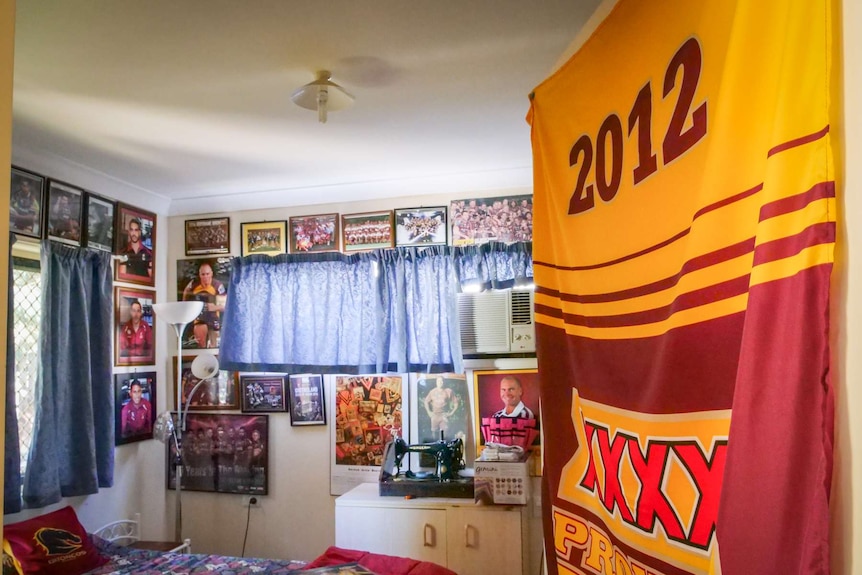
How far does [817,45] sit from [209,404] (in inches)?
161

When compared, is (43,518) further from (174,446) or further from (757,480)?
(757,480)

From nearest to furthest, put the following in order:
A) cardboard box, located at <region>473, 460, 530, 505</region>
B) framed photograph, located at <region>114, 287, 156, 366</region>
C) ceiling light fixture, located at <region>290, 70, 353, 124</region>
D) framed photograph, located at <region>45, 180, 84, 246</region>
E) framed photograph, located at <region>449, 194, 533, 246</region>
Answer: ceiling light fixture, located at <region>290, 70, 353, 124</region> → cardboard box, located at <region>473, 460, 530, 505</region> → framed photograph, located at <region>45, 180, 84, 246</region> → framed photograph, located at <region>449, 194, 533, 246</region> → framed photograph, located at <region>114, 287, 156, 366</region>

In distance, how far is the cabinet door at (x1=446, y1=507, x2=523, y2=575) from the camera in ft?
10.5

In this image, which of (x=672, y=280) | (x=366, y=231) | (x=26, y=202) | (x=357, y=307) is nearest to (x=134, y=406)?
(x=26, y=202)

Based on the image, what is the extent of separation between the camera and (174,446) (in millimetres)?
4156

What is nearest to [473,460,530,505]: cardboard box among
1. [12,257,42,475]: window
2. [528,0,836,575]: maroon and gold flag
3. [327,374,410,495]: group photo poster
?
[327,374,410,495]: group photo poster

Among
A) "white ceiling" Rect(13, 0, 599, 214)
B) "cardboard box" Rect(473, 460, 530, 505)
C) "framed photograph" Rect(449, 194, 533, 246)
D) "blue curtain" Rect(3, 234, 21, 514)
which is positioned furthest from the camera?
"framed photograph" Rect(449, 194, 533, 246)

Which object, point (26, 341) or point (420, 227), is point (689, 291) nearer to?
point (420, 227)

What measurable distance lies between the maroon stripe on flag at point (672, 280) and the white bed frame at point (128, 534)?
298 cm

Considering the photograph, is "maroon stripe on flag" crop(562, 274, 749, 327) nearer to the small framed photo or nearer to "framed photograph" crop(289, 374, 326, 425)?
"framed photograph" crop(289, 374, 326, 425)

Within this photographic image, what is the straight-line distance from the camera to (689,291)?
3.34 feet

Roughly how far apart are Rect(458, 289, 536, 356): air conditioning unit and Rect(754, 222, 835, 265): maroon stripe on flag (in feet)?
8.94

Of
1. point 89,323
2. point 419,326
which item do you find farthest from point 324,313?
point 89,323

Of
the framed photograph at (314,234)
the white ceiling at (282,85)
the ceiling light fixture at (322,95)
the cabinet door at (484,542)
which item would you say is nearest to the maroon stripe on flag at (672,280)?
the white ceiling at (282,85)
